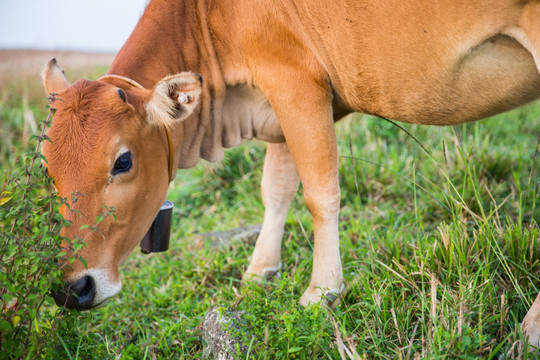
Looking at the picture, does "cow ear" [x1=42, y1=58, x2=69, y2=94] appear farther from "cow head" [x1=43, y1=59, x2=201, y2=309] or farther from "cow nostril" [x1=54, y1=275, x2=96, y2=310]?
"cow nostril" [x1=54, y1=275, x2=96, y2=310]

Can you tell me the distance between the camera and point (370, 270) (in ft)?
10.6

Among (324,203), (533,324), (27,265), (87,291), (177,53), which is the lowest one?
(533,324)

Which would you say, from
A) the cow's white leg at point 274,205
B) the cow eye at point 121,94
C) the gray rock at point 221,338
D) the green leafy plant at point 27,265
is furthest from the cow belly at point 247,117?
the green leafy plant at point 27,265

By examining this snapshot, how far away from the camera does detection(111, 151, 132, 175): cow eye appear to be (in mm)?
2809

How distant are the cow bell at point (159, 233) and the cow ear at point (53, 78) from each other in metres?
0.99

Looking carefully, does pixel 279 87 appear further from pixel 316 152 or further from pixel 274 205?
pixel 274 205

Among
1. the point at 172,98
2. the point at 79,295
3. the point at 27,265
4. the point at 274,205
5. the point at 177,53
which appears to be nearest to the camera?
the point at 27,265

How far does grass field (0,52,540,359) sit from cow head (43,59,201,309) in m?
0.23

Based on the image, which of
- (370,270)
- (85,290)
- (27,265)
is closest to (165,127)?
(85,290)

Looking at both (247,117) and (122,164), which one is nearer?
(122,164)

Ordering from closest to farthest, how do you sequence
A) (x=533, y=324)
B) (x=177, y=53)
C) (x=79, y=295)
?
(x=533, y=324), (x=79, y=295), (x=177, y=53)

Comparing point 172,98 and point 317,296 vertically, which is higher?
point 172,98

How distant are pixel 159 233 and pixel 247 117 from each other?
103cm

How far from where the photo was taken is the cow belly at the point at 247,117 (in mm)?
3604
